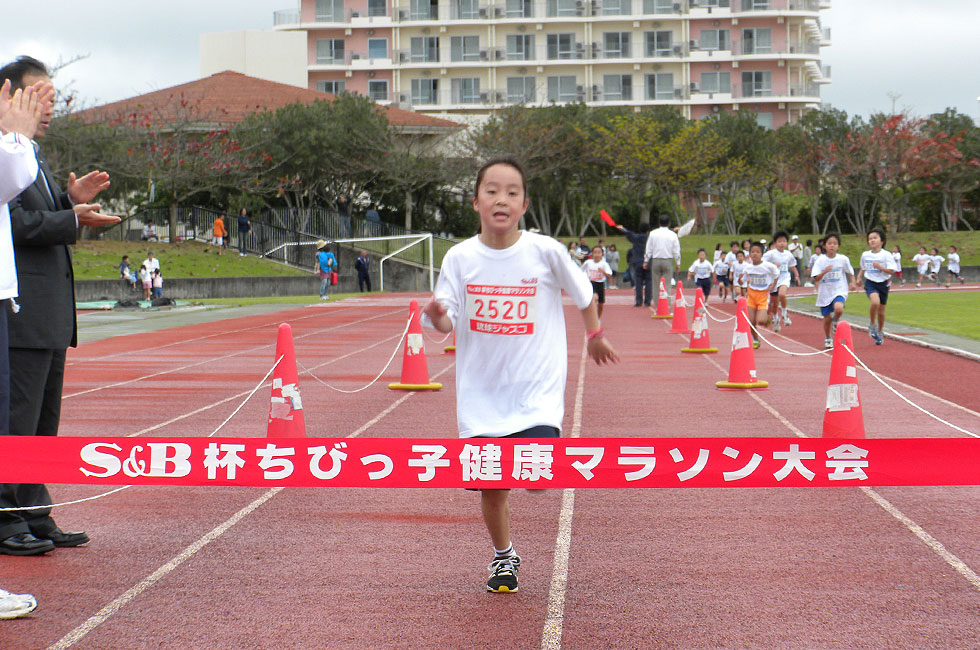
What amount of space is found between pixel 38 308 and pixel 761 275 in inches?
529

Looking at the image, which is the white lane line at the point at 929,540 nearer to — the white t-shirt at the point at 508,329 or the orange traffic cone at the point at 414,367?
the white t-shirt at the point at 508,329

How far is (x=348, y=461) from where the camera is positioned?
3.95m

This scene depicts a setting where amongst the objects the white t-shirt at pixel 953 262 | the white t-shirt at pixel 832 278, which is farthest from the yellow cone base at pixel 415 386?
the white t-shirt at pixel 953 262

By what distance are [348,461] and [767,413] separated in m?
6.44

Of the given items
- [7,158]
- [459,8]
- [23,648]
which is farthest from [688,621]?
[459,8]

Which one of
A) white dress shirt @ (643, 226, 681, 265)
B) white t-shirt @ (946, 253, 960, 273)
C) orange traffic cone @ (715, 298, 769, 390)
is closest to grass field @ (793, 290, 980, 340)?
white dress shirt @ (643, 226, 681, 265)

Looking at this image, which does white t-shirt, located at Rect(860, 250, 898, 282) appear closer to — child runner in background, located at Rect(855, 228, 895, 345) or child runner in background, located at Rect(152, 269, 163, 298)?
child runner in background, located at Rect(855, 228, 895, 345)

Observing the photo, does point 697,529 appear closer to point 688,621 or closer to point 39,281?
point 688,621

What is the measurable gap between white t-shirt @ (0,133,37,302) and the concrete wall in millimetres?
27861

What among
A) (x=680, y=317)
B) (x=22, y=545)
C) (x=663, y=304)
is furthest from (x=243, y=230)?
(x=22, y=545)

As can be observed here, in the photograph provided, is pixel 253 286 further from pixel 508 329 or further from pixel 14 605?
pixel 508 329

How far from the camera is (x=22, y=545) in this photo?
16.9 feet

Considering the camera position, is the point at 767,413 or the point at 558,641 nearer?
the point at 558,641

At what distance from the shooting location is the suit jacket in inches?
189
